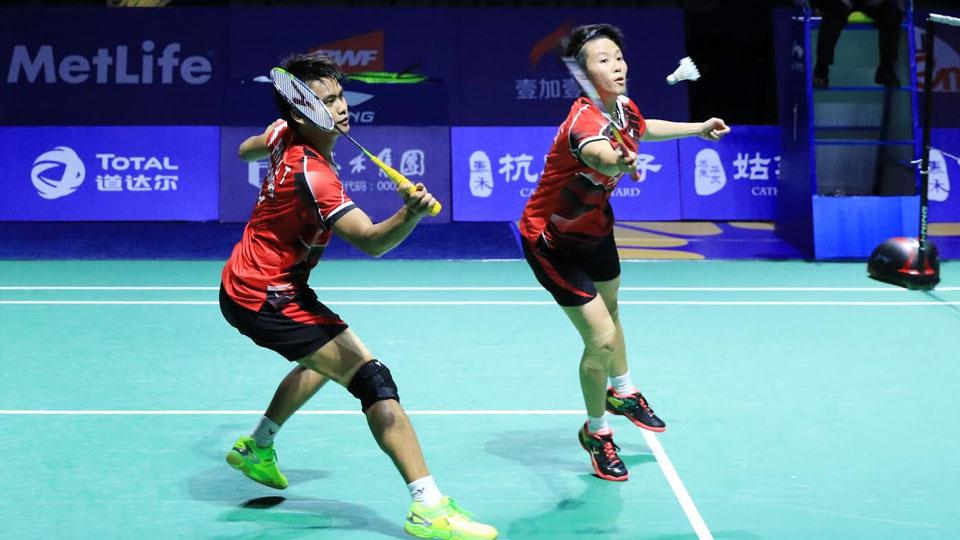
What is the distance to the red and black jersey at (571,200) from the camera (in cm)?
543

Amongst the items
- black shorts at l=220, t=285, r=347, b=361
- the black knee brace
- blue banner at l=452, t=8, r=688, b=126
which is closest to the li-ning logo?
blue banner at l=452, t=8, r=688, b=126

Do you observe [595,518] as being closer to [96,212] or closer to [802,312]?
[802,312]

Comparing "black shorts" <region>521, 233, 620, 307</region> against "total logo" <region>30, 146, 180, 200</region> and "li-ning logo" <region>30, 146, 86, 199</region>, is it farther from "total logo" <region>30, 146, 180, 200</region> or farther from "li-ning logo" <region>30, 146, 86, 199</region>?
"li-ning logo" <region>30, 146, 86, 199</region>

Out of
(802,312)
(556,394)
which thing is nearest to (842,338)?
(802,312)

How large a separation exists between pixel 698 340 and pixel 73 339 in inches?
148

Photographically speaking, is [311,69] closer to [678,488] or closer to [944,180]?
[678,488]

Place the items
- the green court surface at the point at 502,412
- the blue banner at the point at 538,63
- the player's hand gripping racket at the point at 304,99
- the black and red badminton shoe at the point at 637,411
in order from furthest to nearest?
the blue banner at the point at 538,63 < the black and red badminton shoe at the point at 637,411 < the green court surface at the point at 502,412 < the player's hand gripping racket at the point at 304,99

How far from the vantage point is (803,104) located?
11062 millimetres

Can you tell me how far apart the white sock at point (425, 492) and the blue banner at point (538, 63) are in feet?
30.5

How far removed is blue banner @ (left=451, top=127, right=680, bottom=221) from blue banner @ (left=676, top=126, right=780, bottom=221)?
0.51 feet

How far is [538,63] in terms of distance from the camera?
45.4 ft

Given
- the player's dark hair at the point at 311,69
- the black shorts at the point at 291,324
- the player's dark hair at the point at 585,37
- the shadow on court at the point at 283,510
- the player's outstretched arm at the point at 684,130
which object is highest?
the player's dark hair at the point at 585,37

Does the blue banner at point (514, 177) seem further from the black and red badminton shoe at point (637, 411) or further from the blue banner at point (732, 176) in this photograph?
the black and red badminton shoe at point (637, 411)

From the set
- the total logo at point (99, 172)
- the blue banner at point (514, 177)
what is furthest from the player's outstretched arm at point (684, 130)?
the total logo at point (99, 172)
